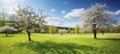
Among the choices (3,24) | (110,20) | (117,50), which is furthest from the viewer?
(110,20)

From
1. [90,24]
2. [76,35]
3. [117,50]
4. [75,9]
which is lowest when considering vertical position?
[117,50]

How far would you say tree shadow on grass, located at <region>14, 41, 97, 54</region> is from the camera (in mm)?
6074

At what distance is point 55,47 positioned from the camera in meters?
6.45

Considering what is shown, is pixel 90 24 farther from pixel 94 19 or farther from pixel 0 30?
pixel 0 30

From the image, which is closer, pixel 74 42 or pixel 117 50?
pixel 117 50

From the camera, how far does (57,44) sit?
674cm

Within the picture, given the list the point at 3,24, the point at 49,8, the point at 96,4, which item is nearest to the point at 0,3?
the point at 3,24

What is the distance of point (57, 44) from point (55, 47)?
31 cm

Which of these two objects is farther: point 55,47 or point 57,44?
point 57,44

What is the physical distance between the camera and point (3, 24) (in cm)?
685

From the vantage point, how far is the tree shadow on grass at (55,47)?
607cm

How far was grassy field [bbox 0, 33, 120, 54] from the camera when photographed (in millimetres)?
6074

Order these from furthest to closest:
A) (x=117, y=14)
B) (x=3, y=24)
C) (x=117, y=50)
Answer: (x=117, y=14)
(x=3, y=24)
(x=117, y=50)

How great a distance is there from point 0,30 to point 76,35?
11.0 feet
